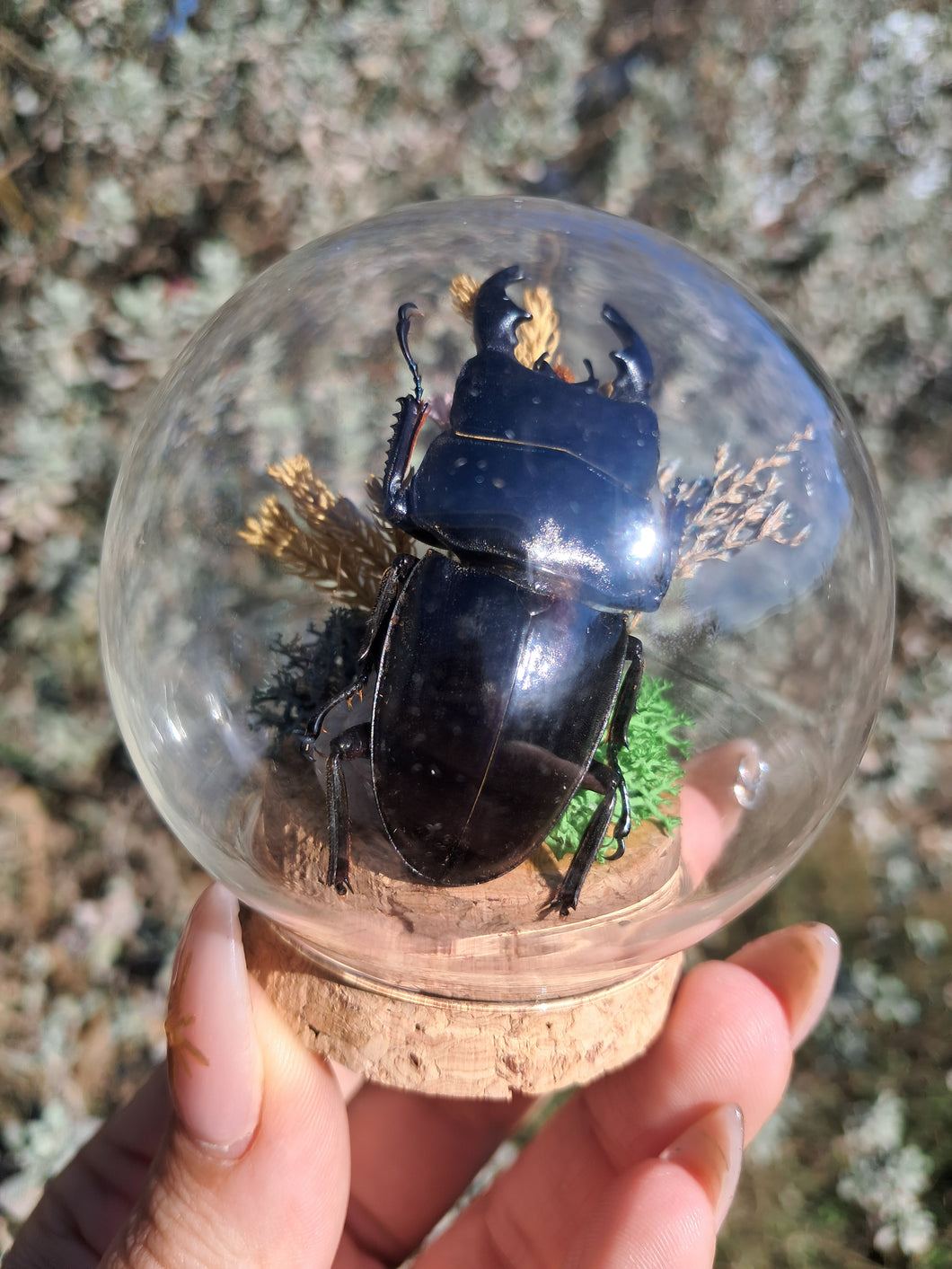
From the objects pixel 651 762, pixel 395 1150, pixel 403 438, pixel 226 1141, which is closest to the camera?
pixel 403 438

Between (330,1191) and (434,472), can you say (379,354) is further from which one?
(330,1191)

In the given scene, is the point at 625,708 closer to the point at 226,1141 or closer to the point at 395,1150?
the point at 226,1141

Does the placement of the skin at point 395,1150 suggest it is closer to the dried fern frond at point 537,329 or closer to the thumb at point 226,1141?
the thumb at point 226,1141

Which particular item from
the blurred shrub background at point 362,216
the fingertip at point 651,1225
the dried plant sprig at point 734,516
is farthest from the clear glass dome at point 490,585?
the blurred shrub background at point 362,216

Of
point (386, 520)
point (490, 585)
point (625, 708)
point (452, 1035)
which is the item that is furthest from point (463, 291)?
point (452, 1035)

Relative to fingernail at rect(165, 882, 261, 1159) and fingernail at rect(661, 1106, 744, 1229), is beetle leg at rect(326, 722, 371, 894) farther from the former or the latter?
fingernail at rect(661, 1106, 744, 1229)

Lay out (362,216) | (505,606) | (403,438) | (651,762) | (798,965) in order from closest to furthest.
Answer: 1. (505,606)
2. (403,438)
3. (651,762)
4. (798,965)
5. (362,216)

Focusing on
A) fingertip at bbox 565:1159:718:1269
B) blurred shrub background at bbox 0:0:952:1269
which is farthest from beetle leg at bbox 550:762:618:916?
blurred shrub background at bbox 0:0:952:1269
